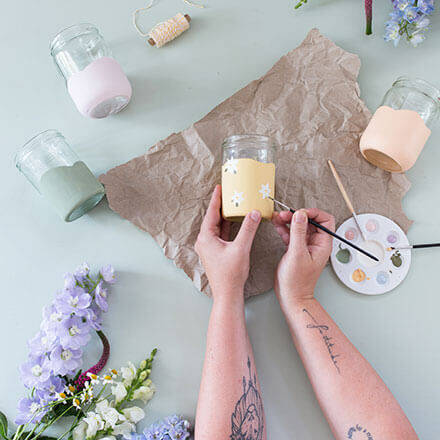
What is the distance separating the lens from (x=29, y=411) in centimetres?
94

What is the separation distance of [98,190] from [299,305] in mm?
546

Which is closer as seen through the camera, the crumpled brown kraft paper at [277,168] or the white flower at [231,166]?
the white flower at [231,166]

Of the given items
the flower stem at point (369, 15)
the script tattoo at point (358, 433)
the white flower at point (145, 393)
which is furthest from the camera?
the flower stem at point (369, 15)

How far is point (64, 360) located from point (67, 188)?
39cm

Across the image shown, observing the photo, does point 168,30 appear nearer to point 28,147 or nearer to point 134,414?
point 28,147

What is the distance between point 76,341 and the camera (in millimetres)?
955

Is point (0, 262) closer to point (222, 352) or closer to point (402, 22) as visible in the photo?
point (222, 352)

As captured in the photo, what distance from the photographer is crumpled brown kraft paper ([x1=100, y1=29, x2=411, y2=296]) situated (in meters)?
1.05

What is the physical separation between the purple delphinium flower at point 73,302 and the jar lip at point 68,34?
607 millimetres

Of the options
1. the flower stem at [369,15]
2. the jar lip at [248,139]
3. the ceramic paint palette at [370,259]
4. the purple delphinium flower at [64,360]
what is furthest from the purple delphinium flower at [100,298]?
the flower stem at [369,15]

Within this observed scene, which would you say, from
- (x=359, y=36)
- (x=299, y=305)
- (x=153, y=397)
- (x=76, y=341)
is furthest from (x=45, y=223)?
(x=359, y=36)

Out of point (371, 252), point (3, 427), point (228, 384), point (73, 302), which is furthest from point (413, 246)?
point (3, 427)

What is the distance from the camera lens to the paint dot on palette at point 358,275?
1.03 metres

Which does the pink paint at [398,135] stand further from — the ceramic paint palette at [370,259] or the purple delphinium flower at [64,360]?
the purple delphinium flower at [64,360]
